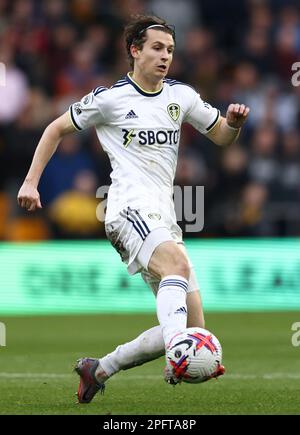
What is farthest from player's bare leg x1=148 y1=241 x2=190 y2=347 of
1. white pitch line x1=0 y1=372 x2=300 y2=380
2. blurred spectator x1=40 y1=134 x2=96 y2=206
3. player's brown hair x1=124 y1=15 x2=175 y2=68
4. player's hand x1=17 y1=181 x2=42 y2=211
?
blurred spectator x1=40 y1=134 x2=96 y2=206

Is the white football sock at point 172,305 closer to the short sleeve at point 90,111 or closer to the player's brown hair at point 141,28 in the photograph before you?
the short sleeve at point 90,111

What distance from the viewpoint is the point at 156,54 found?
783 cm

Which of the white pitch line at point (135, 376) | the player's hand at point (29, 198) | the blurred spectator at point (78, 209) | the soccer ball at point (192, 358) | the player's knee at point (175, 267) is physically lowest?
the blurred spectator at point (78, 209)

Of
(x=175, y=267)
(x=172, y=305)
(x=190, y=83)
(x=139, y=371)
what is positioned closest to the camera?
(x=172, y=305)

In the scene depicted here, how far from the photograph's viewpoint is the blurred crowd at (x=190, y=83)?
53.8ft

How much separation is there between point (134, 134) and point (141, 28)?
75 cm

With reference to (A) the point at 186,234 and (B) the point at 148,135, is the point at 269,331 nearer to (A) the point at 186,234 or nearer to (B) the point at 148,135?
(A) the point at 186,234

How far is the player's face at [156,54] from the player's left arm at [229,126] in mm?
517

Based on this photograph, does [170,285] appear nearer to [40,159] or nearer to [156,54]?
[40,159]

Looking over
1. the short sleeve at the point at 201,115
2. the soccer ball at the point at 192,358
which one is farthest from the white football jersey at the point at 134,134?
the soccer ball at the point at 192,358

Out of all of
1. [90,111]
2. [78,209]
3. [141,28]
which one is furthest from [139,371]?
[78,209]

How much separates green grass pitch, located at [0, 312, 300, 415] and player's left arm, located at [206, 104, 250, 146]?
1.75m

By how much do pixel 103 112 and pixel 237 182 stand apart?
908 centimetres

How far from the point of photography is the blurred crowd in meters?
16.4
